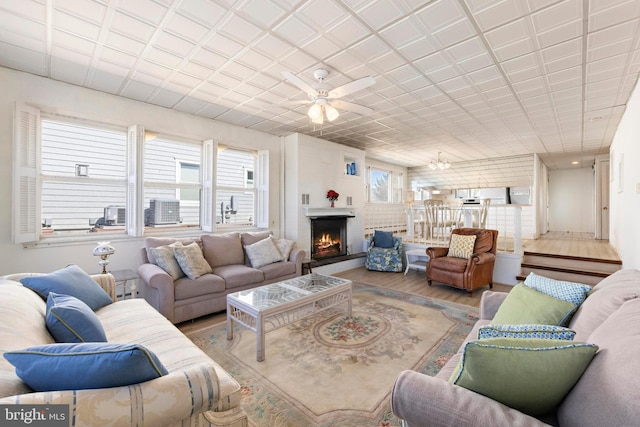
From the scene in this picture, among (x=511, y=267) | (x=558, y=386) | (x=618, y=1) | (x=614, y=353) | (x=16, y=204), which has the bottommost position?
(x=511, y=267)

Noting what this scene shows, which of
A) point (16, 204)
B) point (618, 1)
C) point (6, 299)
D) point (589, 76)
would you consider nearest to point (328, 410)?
point (6, 299)

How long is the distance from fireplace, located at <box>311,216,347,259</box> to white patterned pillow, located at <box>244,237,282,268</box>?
1363 millimetres

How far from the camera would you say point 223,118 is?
457 cm

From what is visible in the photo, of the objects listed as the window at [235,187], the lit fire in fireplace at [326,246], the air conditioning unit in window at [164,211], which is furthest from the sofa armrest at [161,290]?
the lit fire in fireplace at [326,246]

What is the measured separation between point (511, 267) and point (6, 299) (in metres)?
6.02

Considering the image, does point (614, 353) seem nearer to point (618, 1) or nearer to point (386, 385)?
point (386, 385)

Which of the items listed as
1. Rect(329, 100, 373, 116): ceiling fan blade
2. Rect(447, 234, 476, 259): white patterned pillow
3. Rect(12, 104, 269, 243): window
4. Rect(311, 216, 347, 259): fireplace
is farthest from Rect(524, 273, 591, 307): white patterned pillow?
Rect(12, 104, 269, 243): window

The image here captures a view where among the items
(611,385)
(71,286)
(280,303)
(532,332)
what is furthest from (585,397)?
(71,286)

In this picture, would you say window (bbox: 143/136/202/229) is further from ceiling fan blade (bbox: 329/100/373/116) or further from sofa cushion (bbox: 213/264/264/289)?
ceiling fan blade (bbox: 329/100/373/116)

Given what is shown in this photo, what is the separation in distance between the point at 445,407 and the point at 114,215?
4442mm

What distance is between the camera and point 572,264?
478 cm

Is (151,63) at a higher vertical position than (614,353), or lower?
higher

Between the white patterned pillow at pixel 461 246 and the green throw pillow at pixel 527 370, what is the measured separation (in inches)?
148

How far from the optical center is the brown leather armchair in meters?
4.13
